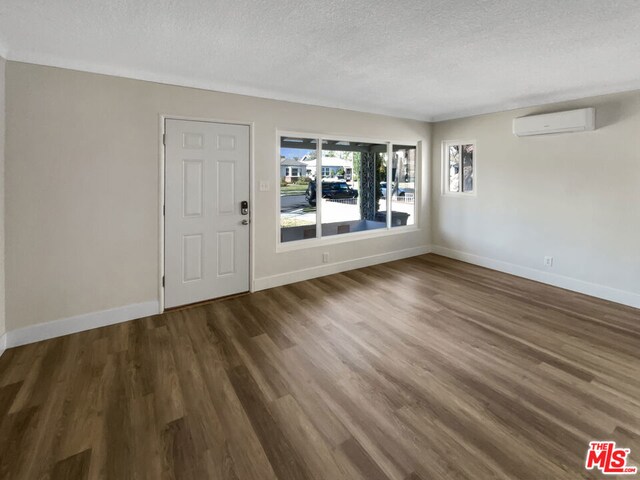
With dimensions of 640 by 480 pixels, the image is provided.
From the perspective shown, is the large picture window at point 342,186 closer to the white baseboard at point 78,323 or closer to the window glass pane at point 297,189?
the window glass pane at point 297,189

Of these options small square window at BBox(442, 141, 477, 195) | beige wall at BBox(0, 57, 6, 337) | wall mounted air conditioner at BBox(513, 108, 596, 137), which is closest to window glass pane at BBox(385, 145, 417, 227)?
small square window at BBox(442, 141, 477, 195)

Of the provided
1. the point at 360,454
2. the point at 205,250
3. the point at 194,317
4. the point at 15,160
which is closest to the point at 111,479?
the point at 360,454

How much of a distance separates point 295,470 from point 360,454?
35 cm

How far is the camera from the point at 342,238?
4980 millimetres

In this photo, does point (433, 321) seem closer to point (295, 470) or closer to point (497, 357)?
point (497, 357)

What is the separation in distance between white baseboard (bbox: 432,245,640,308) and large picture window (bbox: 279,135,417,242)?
122cm

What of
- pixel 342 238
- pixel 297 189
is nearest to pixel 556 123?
pixel 342 238

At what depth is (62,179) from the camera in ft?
9.44

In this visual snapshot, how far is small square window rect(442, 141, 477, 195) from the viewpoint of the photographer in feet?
17.3

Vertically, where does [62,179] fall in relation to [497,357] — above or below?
above

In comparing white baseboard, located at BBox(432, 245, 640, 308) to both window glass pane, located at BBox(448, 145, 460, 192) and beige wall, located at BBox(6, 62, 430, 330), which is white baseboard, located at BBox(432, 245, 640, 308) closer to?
window glass pane, located at BBox(448, 145, 460, 192)

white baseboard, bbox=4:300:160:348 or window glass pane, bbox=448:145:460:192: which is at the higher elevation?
window glass pane, bbox=448:145:460:192

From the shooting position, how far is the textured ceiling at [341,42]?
204 cm

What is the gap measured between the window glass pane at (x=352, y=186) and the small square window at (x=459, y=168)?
118 cm
